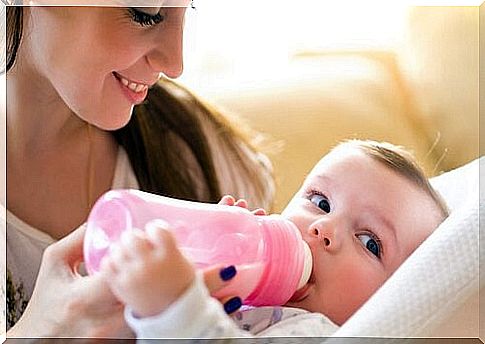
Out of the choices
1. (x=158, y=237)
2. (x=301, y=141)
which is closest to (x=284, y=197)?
(x=301, y=141)

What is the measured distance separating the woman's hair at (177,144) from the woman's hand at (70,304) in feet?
1.11

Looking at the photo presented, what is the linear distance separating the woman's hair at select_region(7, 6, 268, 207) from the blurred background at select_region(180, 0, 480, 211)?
3 cm

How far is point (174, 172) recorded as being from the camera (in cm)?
111

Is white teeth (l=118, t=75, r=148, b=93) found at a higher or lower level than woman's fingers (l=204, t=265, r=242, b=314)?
higher

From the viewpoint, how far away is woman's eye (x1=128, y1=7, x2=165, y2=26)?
2.73 ft

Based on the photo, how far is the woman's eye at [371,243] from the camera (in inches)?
30.4

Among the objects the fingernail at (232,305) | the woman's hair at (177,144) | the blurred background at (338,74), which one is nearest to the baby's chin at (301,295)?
the fingernail at (232,305)

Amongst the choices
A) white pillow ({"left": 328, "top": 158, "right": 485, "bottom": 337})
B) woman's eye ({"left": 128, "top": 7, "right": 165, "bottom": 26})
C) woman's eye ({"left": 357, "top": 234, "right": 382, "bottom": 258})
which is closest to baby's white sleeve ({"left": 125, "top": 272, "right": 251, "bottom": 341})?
white pillow ({"left": 328, "top": 158, "right": 485, "bottom": 337})

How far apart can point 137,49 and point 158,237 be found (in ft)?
1.01

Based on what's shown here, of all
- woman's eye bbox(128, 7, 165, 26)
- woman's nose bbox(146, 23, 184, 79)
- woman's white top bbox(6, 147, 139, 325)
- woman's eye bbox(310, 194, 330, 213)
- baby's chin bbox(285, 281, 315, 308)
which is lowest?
woman's white top bbox(6, 147, 139, 325)

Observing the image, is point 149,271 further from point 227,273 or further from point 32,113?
point 32,113

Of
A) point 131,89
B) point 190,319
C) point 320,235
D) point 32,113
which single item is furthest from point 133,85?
point 190,319

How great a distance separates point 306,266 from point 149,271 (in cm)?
18

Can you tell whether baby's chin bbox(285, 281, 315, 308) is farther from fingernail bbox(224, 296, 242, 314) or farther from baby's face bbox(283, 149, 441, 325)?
fingernail bbox(224, 296, 242, 314)
